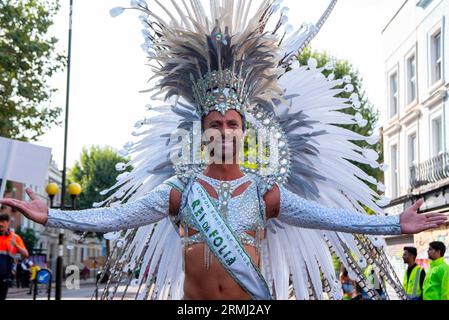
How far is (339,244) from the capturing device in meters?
4.26

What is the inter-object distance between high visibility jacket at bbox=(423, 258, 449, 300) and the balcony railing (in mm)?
9715

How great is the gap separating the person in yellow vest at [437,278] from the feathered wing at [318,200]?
434 centimetres

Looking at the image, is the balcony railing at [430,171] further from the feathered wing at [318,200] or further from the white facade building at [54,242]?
the white facade building at [54,242]

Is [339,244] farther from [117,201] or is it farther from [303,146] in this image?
[117,201]

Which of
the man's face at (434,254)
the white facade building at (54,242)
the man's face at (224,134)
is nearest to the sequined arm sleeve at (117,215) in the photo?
the man's face at (224,134)

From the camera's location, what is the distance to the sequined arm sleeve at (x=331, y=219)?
Answer: 3553 millimetres

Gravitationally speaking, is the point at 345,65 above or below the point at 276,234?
above

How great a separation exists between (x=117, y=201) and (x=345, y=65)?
26327 mm

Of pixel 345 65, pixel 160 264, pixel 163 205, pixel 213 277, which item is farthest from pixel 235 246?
pixel 345 65

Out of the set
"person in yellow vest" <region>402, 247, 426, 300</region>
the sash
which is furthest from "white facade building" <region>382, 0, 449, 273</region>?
the sash

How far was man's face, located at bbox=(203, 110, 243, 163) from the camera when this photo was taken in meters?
3.68

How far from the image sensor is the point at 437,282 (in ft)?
27.5

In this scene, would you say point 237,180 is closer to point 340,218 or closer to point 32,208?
point 340,218
